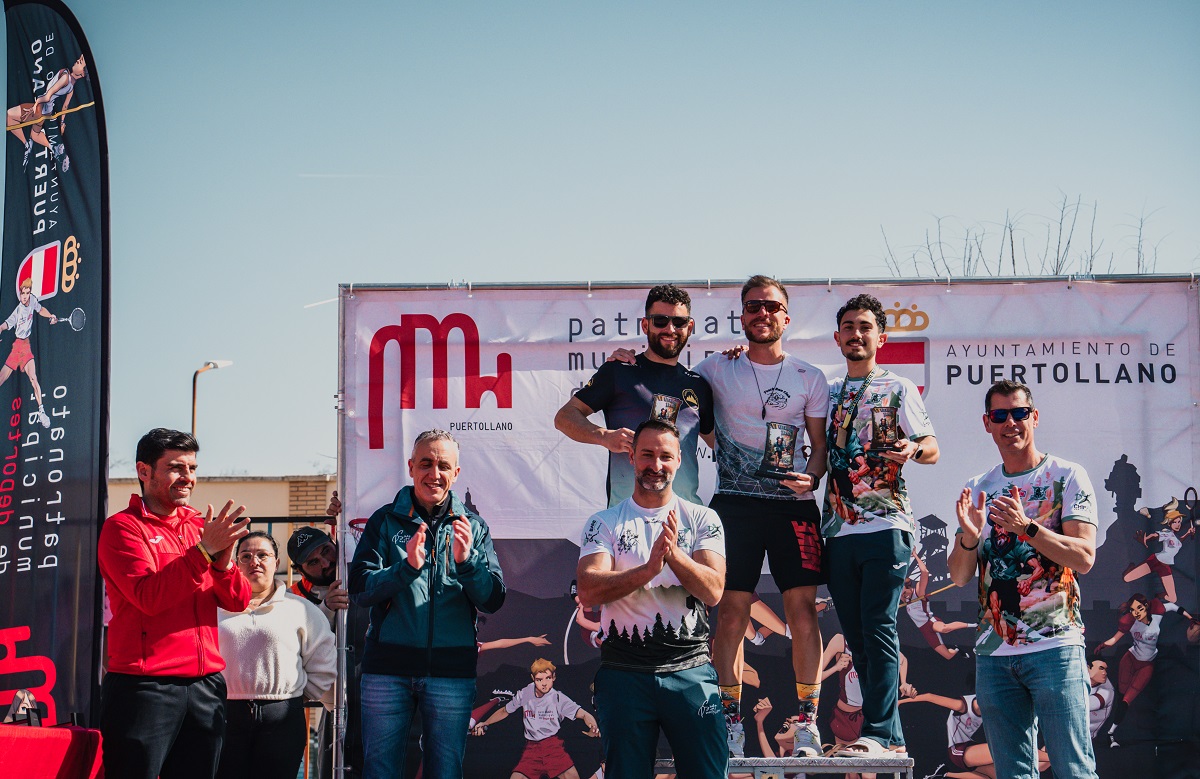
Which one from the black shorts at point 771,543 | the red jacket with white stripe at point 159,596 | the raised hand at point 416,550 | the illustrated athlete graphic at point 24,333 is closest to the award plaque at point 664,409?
the black shorts at point 771,543

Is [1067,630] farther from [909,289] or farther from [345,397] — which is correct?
[345,397]

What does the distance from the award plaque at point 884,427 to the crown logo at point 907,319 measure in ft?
5.39

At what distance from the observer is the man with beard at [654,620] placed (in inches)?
145

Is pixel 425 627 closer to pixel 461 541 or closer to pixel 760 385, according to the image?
pixel 461 541

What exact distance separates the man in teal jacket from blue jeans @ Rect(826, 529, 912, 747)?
4.54ft

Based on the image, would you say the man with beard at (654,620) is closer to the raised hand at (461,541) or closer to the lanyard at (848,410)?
the raised hand at (461,541)

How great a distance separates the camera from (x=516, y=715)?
575 centimetres

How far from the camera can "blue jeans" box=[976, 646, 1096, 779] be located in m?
3.84

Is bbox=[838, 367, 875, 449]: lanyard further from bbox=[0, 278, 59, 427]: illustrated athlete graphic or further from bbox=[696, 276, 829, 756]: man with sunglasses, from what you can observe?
bbox=[0, 278, 59, 427]: illustrated athlete graphic

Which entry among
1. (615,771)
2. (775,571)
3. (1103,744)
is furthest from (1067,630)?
(1103,744)

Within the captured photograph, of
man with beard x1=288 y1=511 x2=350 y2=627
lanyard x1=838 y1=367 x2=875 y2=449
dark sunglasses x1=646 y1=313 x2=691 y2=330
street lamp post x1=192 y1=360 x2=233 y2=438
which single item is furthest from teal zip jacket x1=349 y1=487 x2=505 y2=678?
street lamp post x1=192 y1=360 x2=233 y2=438

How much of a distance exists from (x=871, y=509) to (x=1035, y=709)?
3.02 ft

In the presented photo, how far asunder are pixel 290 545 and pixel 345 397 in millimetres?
824

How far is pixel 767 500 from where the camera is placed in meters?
4.33
